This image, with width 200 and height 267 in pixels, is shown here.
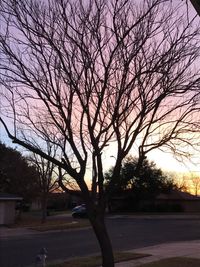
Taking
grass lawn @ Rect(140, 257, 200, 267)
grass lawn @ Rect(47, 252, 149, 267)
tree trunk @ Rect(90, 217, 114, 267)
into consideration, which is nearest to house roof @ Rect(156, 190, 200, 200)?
grass lawn @ Rect(47, 252, 149, 267)

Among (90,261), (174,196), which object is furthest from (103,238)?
(174,196)

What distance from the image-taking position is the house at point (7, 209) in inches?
1900

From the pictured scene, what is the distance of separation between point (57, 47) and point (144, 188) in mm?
62920

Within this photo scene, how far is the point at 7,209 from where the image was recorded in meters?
49.2

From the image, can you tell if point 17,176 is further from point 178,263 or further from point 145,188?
point 178,263

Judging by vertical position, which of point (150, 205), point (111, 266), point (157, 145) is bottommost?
point (111, 266)

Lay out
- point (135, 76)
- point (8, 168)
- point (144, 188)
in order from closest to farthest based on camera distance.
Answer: point (135, 76) < point (8, 168) < point (144, 188)

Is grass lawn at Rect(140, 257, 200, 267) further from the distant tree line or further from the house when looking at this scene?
the distant tree line

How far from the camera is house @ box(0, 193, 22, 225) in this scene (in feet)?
158

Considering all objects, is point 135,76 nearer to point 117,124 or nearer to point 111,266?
point 117,124

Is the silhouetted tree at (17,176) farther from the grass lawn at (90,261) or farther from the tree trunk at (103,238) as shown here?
the tree trunk at (103,238)

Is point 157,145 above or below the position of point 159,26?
below

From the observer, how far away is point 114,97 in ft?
35.5

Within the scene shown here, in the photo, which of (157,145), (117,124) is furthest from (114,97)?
(157,145)
